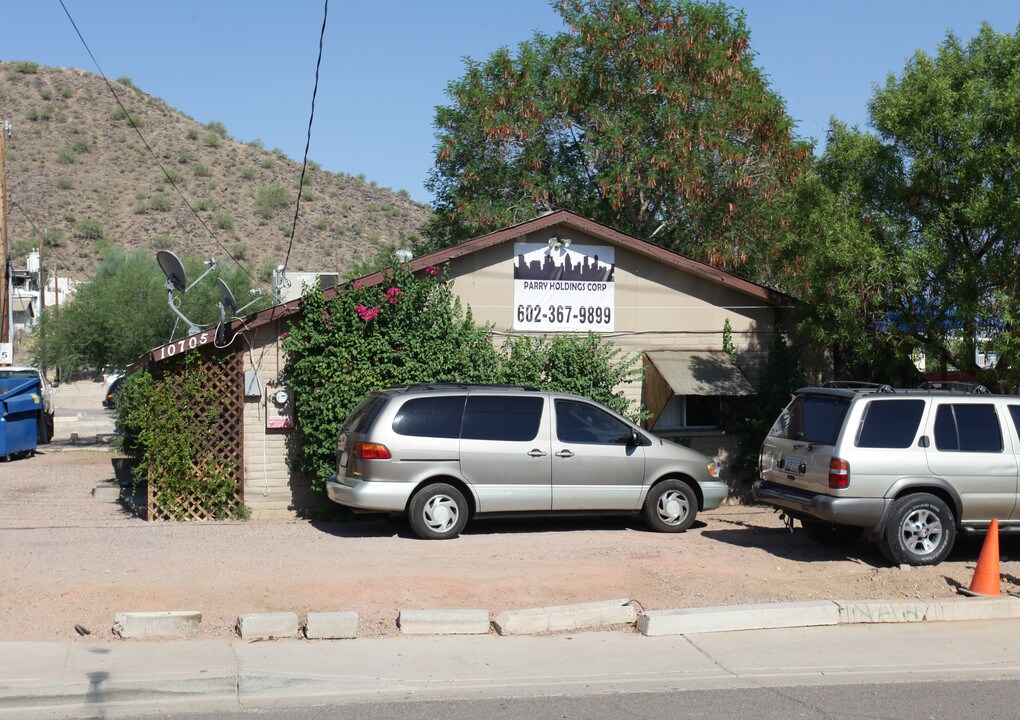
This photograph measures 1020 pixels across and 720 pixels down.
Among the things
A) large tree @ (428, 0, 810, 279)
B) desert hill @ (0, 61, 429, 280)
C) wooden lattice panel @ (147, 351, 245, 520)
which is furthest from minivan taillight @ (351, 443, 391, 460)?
desert hill @ (0, 61, 429, 280)

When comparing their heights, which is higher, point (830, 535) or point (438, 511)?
point (438, 511)

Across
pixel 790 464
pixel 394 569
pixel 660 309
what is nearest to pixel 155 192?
pixel 660 309

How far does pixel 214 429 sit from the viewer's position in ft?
43.4

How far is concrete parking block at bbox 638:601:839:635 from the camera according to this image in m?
8.24

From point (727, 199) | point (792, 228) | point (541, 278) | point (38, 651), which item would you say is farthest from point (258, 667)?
point (727, 199)

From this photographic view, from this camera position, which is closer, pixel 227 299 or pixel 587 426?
pixel 587 426

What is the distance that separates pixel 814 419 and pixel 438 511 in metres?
4.28

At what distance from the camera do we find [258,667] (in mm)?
7059

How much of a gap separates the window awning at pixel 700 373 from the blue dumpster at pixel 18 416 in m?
13.3

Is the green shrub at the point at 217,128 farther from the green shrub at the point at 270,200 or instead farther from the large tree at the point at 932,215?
the large tree at the point at 932,215

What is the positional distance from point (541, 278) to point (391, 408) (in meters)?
3.88

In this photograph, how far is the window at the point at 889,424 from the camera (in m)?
10.1

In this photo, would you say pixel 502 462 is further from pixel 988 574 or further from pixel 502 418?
pixel 988 574

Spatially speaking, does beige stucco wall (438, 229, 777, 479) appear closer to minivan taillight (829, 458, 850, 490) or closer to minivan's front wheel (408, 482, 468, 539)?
minivan's front wheel (408, 482, 468, 539)
